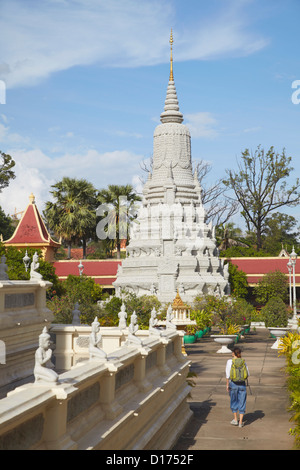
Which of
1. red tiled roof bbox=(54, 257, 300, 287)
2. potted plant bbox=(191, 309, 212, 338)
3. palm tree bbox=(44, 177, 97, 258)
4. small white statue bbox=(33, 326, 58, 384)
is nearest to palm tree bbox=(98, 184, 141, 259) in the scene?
palm tree bbox=(44, 177, 97, 258)

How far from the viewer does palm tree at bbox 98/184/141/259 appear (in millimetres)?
64250

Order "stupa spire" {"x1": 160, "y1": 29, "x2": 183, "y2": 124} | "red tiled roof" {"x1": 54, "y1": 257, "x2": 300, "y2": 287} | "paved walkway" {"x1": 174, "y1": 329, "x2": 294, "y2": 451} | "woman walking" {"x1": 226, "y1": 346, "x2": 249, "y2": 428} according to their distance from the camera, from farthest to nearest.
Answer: "red tiled roof" {"x1": 54, "y1": 257, "x2": 300, "y2": 287} → "stupa spire" {"x1": 160, "y1": 29, "x2": 183, "y2": 124} → "woman walking" {"x1": 226, "y1": 346, "x2": 249, "y2": 428} → "paved walkway" {"x1": 174, "y1": 329, "x2": 294, "y2": 451}

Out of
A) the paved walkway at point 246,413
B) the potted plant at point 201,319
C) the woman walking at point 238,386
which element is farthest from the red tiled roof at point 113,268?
the woman walking at point 238,386

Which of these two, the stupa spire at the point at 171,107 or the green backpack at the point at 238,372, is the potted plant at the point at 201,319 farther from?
the stupa spire at the point at 171,107

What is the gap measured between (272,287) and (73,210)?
22137 millimetres

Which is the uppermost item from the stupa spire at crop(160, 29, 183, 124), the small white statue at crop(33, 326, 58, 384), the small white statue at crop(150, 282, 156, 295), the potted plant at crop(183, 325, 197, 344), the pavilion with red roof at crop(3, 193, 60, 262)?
the stupa spire at crop(160, 29, 183, 124)

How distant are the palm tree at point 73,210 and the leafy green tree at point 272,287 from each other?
1858cm

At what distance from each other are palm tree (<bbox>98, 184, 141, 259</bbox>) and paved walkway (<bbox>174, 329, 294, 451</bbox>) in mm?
38925

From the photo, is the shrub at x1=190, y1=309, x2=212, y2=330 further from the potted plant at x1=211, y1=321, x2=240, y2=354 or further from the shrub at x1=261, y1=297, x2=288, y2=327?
the shrub at x1=261, y1=297, x2=288, y2=327

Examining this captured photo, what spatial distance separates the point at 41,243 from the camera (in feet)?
180

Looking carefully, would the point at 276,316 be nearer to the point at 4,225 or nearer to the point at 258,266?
the point at 258,266

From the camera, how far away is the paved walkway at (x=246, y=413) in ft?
39.7
